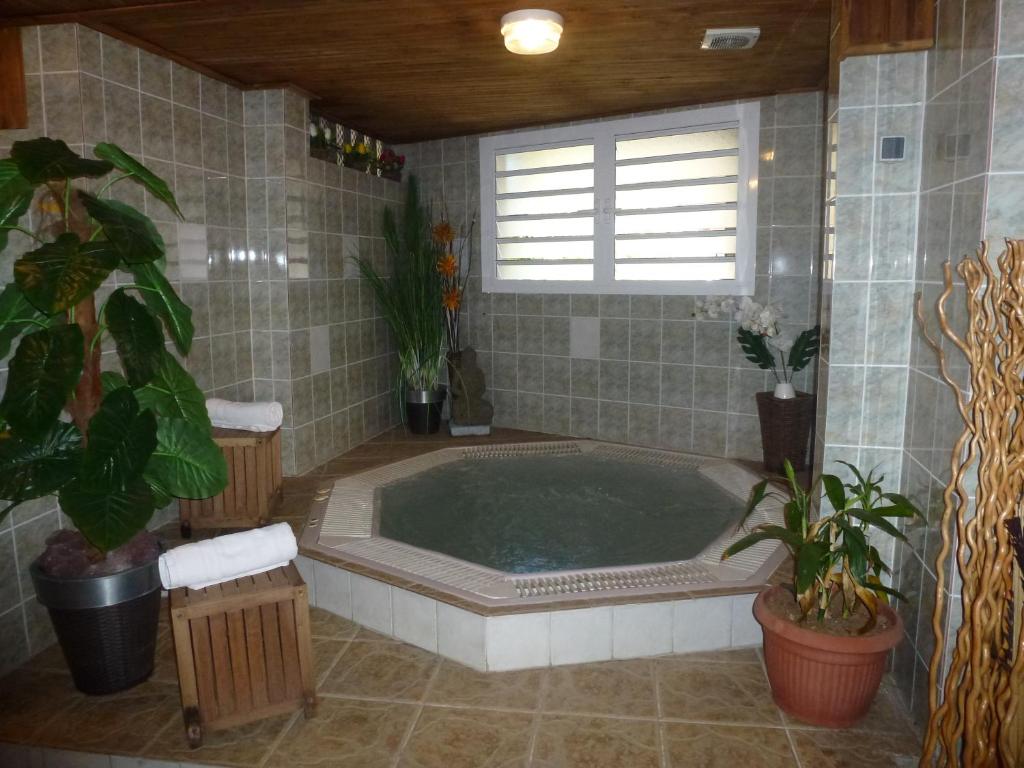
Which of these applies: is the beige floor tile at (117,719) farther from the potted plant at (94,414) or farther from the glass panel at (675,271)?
the glass panel at (675,271)

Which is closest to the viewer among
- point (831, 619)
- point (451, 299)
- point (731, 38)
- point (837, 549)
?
point (837, 549)

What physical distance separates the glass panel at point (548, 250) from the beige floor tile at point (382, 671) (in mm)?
3145

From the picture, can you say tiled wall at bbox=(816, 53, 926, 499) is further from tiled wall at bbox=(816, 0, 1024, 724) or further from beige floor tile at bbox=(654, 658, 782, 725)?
beige floor tile at bbox=(654, 658, 782, 725)

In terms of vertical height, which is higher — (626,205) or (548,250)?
(626,205)

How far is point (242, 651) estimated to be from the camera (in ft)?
6.95

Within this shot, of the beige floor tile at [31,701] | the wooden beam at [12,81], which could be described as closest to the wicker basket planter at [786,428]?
the beige floor tile at [31,701]

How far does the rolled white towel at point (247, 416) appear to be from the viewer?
11.1 feet

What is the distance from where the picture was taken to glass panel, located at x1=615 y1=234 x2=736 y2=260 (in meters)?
4.60

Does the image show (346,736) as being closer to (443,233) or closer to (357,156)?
(443,233)

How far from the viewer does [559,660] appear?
8.21 feet

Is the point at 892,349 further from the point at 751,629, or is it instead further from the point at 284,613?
the point at 284,613

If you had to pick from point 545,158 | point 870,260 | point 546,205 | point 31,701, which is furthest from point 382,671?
point 545,158

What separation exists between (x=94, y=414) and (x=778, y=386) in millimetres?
3351

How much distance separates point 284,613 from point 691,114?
12.1ft
